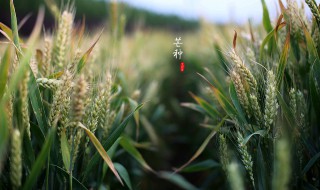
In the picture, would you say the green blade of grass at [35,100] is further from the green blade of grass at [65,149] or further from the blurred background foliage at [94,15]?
the blurred background foliage at [94,15]

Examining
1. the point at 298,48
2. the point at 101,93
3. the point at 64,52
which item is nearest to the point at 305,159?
the point at 298,48

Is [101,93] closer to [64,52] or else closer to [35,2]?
[64,52]

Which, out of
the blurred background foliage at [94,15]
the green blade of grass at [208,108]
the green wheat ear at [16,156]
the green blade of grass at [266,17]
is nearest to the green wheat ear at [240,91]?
the green blade of grass at [208,108]

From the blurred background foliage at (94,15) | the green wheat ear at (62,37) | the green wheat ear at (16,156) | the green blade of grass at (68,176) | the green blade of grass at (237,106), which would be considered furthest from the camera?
the blurred background foliage at (94,15)

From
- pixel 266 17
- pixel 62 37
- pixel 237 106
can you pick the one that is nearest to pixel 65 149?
pixel 62 37

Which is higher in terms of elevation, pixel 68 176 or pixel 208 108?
pixel 208 108

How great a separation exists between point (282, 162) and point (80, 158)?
838 mm

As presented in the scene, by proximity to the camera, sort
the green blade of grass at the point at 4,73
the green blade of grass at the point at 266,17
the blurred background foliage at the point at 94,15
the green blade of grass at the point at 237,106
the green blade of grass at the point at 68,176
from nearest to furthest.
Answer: the green blade of grass at the point at 4,73 < the green blade of grass at the point at 68,176 < the green blade of grass at the point at 237,106 < the green blade of grass at the point at 266,17 < the blurred background foliage at the point at 94,15

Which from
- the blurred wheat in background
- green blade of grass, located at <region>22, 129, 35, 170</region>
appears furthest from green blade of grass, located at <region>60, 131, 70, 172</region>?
green blade of grass, located at <region>22, 129, 35, 170</region>

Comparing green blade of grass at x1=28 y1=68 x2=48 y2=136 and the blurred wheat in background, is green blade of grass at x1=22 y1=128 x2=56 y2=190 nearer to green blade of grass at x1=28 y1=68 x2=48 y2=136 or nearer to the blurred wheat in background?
the blurred wheat in background

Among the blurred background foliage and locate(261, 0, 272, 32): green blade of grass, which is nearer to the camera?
locate(261, 0, 272, 32): green blade of grass

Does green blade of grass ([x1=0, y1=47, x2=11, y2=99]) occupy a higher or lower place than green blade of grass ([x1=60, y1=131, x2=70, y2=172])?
higher

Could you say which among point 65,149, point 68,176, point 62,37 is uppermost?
point 62,37

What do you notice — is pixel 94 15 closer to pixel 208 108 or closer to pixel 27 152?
pixel 208 108
